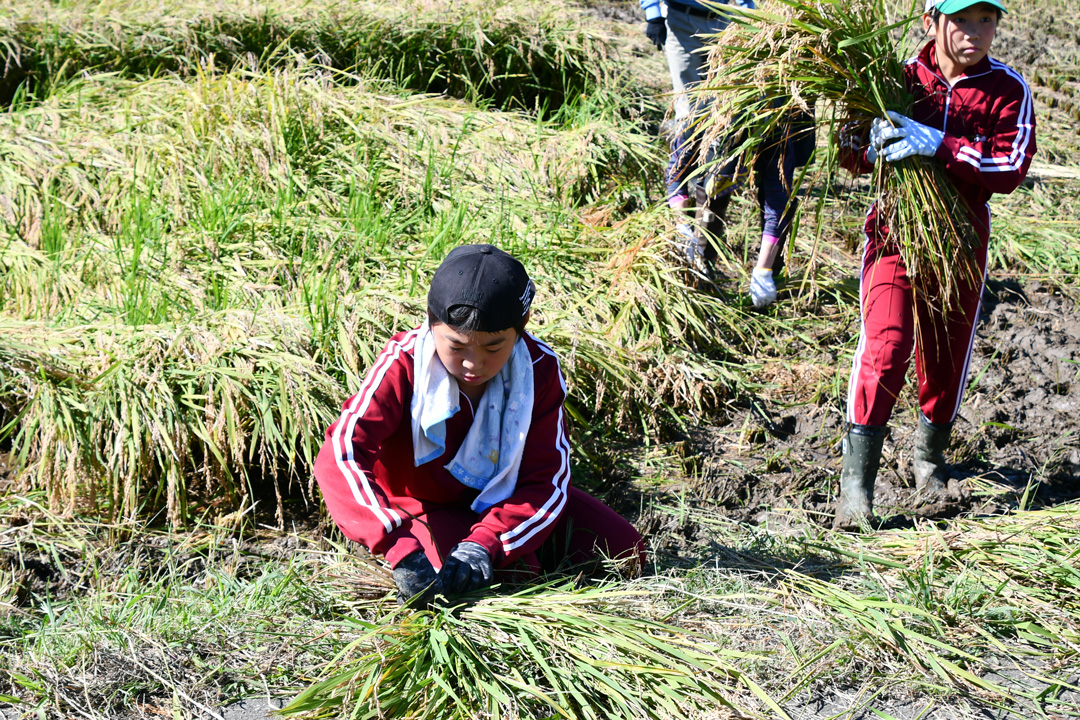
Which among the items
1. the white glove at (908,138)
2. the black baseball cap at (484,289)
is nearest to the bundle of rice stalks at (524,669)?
the black baseball cap at (484,289)

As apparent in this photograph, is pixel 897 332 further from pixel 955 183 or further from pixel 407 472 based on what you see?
pixel 407 472

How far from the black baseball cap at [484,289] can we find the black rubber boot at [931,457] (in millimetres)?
1618

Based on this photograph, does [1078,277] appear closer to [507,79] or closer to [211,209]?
[507,79]

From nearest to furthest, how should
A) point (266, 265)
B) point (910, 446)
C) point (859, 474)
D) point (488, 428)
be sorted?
1. point (488, 428)
2. point (859, 474)
3. point (910, 446)
4. point (266, 265)

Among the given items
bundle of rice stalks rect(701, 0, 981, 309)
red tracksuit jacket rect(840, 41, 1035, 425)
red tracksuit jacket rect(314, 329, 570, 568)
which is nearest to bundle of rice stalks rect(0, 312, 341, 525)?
red tracksuit jacket rect(314, 329, 570, 568)

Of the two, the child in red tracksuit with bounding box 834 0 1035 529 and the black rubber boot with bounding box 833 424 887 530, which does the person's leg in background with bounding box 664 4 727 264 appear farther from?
the black rubber boot with bounding box 833 424 887 530

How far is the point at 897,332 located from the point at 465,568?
59.8 inches

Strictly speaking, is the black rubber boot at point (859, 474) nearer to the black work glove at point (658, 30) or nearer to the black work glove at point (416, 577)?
the black work glove at point (416, 577)

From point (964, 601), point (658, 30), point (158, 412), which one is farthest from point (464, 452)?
point (658, 30)

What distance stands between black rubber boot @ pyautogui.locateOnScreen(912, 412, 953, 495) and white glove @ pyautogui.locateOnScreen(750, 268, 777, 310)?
1.01m

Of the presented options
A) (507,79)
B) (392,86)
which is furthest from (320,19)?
(507,79)

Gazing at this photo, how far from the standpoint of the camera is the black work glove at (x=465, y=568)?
6.40 ft

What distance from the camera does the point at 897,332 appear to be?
2.72 m

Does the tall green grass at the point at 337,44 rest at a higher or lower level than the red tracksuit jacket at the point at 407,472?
higher
